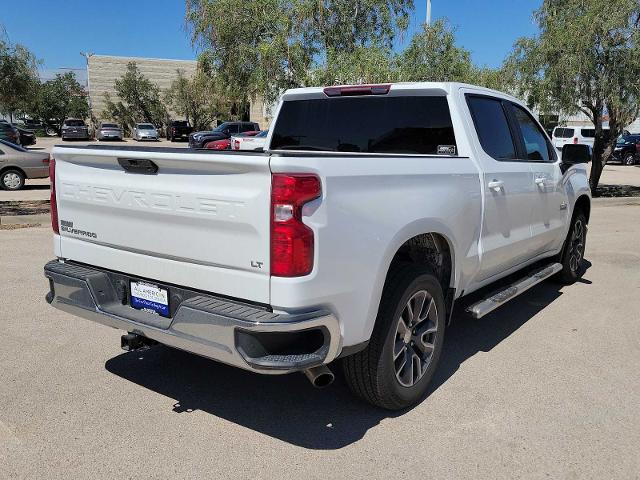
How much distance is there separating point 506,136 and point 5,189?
14.6m

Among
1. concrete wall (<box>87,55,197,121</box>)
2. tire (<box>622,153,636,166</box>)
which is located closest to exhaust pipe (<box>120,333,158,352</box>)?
tire (<box>622,153,636,166</box>)

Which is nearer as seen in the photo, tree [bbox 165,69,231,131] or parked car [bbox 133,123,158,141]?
parked car [bbox 133,123,158,141]

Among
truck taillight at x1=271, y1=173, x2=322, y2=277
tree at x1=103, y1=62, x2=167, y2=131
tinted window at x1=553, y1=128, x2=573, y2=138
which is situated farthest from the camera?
tree at x1=103, y1=62, x2=167, y2=131

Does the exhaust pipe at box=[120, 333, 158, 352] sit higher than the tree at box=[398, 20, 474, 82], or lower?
lower

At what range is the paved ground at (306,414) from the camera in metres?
3.04

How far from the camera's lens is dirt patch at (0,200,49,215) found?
442 inches

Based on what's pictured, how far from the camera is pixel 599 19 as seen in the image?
1420 centimetres

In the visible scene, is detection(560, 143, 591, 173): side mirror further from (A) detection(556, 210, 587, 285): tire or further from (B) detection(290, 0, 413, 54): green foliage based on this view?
(B) detection(290, 0, 413, 54): green foliage

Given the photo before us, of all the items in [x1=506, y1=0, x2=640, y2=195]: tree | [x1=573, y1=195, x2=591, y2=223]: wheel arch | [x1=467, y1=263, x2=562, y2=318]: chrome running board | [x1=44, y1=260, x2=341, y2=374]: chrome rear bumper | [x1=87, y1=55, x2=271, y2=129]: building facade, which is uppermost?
[x1=87, y1=55, x2=271, y2=129]: building facade

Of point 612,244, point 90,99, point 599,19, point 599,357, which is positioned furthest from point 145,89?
point 599,357

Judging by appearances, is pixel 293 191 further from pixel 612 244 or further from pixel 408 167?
pixel 612 244

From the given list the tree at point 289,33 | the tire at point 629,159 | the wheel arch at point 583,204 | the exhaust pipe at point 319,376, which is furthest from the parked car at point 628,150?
the exhaust pipe at point 319,376

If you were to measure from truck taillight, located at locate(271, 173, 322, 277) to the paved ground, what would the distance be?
1.10m

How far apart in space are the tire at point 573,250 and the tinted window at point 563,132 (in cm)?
2621
